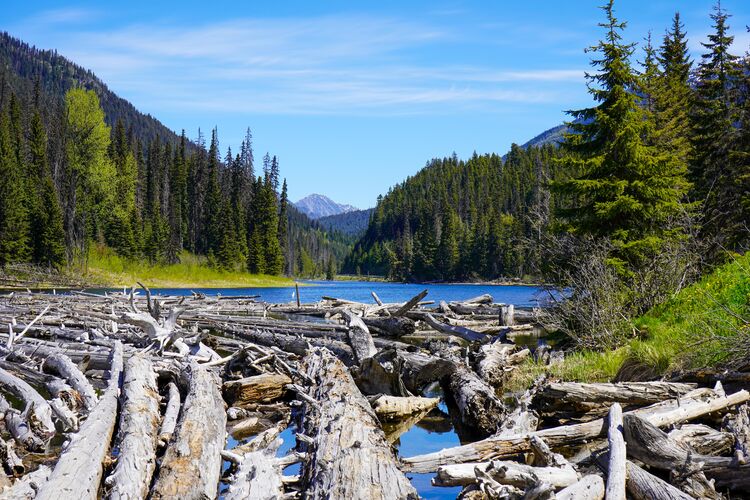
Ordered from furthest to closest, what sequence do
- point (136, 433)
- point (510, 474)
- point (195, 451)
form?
point (136, 433), point (195, 451), point (510, 474)

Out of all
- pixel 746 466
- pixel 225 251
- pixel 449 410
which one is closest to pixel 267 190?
pixel 225 251

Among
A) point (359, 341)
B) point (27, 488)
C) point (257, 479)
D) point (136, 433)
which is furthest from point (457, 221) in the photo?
point (27, 488)

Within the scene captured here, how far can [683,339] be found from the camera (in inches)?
368

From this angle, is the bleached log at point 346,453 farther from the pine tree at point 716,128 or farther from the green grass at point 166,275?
the green grass at point 166,275

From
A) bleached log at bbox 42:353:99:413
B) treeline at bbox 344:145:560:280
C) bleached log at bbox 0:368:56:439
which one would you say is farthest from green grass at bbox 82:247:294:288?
bleached log at bbox 0:368:56:439

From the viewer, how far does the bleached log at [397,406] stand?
919 centimetres

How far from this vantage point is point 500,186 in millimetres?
138250

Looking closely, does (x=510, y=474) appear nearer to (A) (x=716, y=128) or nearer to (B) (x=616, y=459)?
(B) (x=616, y=459)

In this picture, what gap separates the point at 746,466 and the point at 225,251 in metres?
73.5

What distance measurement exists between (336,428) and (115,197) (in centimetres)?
7251

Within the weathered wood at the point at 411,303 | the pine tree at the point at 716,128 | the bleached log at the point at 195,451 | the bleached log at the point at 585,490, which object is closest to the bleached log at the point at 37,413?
the bleached log at the point at 195,451

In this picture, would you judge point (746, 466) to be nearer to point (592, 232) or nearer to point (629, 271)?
point (629, 271)

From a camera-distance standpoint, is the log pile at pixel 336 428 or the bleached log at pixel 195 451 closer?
the log pile at pixel 336 428

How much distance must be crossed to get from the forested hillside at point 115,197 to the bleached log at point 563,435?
57.3 m
